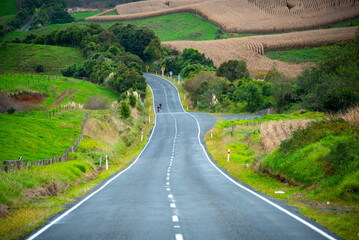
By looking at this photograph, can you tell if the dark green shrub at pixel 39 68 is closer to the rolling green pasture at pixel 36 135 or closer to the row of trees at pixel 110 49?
the row of trees at pixel 110 49

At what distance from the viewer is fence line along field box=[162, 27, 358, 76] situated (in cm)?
12039

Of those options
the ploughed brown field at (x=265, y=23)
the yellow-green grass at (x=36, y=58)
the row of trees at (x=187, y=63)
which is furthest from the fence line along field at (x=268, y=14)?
the yellow-green grass at (x=36, y=58)

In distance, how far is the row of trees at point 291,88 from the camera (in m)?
43.3

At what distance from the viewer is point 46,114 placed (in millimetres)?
48156

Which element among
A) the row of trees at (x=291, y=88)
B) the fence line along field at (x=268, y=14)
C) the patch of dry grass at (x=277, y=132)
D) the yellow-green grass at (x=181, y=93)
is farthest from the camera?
the fence line along field at (x=268, y=14)

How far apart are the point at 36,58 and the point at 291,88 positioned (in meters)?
74.5

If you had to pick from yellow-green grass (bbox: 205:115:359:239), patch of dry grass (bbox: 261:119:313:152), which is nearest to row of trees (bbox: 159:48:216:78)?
yellow-green grass (bbox: 205:115:359:239)

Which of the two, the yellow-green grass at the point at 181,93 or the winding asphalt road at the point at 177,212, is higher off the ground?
the yellow-green grass at the point at 181,93

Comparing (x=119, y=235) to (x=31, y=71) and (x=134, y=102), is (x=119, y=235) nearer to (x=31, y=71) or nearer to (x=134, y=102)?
(x=134, y=102)

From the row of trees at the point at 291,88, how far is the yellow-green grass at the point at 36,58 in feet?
130

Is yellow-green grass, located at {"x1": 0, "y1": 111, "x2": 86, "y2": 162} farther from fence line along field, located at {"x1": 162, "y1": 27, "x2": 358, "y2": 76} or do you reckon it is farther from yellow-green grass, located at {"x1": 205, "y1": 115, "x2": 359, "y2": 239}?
fence line along field, located at {"x1": 162, "y1": 27, "x2": 358, "y2": 76}

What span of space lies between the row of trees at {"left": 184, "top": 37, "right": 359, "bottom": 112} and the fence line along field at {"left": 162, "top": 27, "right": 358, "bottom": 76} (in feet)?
83.2

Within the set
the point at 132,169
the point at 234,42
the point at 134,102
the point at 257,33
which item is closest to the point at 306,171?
the point at 132,169

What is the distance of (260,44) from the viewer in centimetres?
13075
